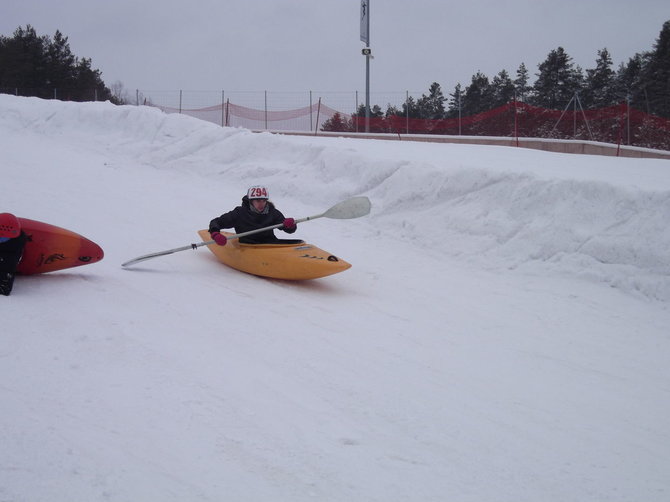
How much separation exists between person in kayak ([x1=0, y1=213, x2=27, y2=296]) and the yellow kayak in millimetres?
2437

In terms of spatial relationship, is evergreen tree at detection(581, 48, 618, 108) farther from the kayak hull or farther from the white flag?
the kayak hull

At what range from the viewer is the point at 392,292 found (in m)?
7.40

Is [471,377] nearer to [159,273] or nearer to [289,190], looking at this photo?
[159,273]

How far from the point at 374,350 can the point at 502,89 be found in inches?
1287

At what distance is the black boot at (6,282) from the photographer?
17.7 ft

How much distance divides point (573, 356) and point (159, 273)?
445 centimetres

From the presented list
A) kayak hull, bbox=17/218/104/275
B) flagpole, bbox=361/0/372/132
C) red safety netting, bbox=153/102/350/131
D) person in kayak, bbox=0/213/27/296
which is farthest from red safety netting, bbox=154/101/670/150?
person in kayak, bbox=0/213/27/296

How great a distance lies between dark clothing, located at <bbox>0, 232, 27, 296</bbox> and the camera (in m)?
5.42

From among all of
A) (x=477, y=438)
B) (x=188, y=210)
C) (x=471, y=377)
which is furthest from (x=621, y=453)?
(x=188, y=210)

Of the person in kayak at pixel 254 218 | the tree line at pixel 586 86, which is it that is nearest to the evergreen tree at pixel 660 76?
the tree line at pixel 586 86

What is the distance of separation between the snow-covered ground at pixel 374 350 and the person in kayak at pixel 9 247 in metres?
0.27

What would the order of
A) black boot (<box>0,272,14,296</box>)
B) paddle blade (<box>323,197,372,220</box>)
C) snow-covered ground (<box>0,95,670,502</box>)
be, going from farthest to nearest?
paddle blade (<box>323,197,372,220</box>)
black boot (<box>0,272,14,296</box>)
snow-covered ground (<box>0,95,670,502</box>)

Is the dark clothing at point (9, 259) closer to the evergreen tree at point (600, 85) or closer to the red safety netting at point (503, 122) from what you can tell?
the red safety netting at point (503, 122)

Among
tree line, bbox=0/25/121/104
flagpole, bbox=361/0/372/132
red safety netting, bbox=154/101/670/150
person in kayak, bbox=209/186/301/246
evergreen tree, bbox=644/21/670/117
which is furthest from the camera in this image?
tree line, bbox=0/25/121/104
